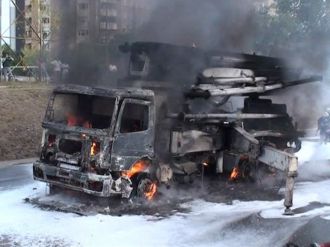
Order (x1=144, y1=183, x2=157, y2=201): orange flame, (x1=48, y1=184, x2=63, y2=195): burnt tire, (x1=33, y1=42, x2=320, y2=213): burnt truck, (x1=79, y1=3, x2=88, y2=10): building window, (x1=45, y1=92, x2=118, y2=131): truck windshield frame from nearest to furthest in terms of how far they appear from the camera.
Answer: (x1=33, y1=42, x2=320, y2=213): burnt truck → (x1=45, y1=92, x2=118, y2=131): truck windshield frame → (x1=144, y1=183, x2=157, y2=201): orange flame → (x1=48, y1=184, x2=63, y2=195): burnt tire → (x1=79, y1=3, x2=88, y2=10): building window

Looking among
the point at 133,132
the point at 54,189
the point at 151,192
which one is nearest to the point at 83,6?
the point at 133,132

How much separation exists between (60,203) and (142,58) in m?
2.93

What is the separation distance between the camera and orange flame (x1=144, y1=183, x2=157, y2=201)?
26.9ft

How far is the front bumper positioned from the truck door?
0.97 feet

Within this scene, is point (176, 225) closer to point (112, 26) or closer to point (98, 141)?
point (98, 141)

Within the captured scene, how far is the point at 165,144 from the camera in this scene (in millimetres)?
8516

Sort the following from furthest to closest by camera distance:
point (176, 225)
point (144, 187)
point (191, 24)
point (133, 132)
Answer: point (191, 24)
point (144, 187)
point (133, 132)
point (176, 225)

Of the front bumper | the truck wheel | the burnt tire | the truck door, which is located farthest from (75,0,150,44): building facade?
the truck wheel

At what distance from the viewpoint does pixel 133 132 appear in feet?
25.9

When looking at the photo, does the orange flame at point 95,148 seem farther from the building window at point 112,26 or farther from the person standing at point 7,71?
the person standing at point 7,71

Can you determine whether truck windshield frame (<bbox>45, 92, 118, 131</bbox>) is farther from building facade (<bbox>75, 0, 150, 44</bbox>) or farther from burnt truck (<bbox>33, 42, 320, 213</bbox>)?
building facade (<bbox>75, 0, 150, 44</bbox>)

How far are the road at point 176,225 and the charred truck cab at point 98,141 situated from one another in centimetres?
49

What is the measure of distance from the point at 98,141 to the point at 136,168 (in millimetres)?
818

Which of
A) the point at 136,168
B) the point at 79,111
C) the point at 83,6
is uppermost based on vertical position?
the point at 83,6
